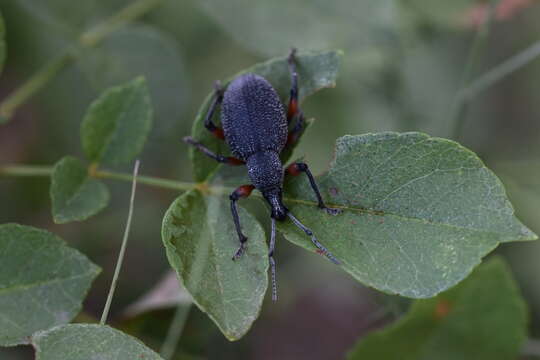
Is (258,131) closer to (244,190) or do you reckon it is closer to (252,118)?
(252,118)

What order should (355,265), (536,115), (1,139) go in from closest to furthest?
(355,265) → (1,139) → (536,115)

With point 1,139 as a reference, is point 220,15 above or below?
above

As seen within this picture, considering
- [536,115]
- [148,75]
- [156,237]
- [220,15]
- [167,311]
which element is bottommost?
[156,237]

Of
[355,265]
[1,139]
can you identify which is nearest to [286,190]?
[355,265]

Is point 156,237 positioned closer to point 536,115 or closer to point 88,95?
point 88,95

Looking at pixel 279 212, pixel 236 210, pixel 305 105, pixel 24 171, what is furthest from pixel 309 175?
pixel 305 105

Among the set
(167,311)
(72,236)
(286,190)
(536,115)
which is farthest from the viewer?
(536,115)
